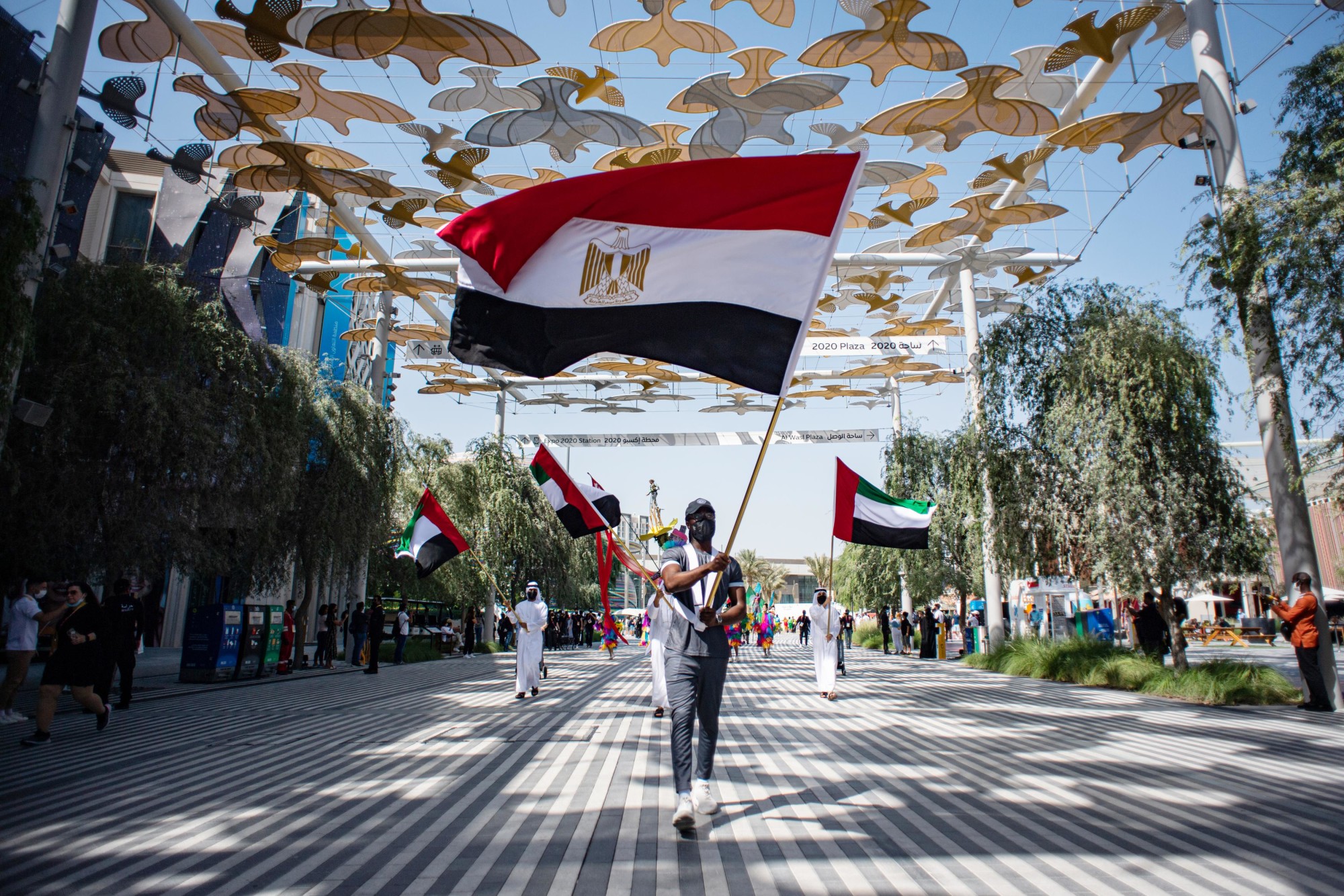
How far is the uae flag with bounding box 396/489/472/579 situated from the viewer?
15.4 metres

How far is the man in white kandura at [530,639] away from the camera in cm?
1448

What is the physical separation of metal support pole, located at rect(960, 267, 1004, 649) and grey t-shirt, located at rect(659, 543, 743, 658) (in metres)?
13.9

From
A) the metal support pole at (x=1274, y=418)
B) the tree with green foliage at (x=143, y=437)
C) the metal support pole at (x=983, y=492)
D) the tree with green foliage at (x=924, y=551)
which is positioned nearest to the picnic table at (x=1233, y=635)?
the tree with green foliage at (x=924, y=551)

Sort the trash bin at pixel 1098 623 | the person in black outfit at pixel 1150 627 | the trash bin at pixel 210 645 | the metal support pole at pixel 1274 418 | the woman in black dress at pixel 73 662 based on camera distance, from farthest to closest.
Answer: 1. the trash bin at pixel 1098 623
2. the trash bin at pixel 210 645
3. the person in black outfit at pixel 1150 627
4. the metal support pole at pixel 1274 418
5. the woman in black dress at pixel 73 662

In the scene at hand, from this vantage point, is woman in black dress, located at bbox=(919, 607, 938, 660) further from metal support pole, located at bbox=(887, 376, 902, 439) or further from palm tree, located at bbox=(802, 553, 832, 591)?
palm tree, located at bbox=(802, 553, 832, 591)

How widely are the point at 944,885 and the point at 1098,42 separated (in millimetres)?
12762

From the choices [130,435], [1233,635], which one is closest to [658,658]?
[130,435]

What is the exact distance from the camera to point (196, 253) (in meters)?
24.1

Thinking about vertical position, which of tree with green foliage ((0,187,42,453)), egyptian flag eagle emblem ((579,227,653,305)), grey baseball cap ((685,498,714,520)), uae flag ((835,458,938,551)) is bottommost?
grey baseball cap ((685,498,714,520))

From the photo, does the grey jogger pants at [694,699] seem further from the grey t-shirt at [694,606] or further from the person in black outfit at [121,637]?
the person in black outfit at [121,637]

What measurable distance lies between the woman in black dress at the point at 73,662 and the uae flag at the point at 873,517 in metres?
9.29

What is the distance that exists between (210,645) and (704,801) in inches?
606

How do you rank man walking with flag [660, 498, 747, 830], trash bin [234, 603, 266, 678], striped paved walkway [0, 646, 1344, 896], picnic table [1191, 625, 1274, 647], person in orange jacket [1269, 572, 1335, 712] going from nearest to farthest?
striped paved walkway [0, 646, 1344, 896], man walking with flag [660, 498, 747, 830], person in orange jacket [1269, 572, 1335, 712], trash bin [234, 603, 266, 678], picnic table [1191, 625, 1274, 647]

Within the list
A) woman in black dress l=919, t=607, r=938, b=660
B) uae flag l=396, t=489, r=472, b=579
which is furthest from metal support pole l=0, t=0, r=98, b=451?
woman in black dress l=919, t=607, r=938, b=660
